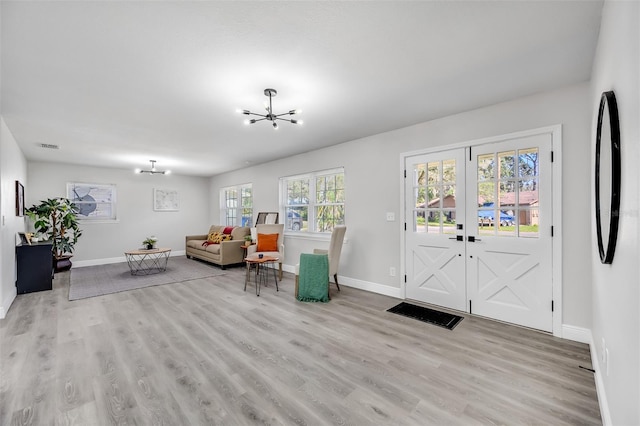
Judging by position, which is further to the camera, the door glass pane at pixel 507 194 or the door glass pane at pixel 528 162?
the door glass pane at pixel 507 194

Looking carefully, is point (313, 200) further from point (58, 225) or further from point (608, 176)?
point (58, 225)

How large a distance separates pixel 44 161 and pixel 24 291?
3511 mm

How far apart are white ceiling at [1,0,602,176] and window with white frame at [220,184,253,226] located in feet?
12.0

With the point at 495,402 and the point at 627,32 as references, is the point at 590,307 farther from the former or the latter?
the point at 627,32

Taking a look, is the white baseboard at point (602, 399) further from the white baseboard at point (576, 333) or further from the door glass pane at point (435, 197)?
the door glass pane at point (435, 197)

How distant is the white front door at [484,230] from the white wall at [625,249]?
1.41 m

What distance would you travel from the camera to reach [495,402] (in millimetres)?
1833

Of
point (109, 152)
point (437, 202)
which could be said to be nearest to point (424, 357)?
point (437, 202)

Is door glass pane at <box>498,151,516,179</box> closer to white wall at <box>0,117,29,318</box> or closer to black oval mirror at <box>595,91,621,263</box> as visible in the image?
black oval mirror at <box>595,91,621,263</box>

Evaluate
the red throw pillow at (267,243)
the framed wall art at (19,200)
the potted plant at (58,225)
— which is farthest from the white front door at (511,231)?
the potted plant at (58,225)

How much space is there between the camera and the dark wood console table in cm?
438

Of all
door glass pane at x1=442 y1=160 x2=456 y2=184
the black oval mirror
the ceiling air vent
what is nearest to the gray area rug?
the ceiling air vent

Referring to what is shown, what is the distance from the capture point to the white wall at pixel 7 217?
343cm

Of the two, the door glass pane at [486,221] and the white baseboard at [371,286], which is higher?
the door glass pane at [486,221]
